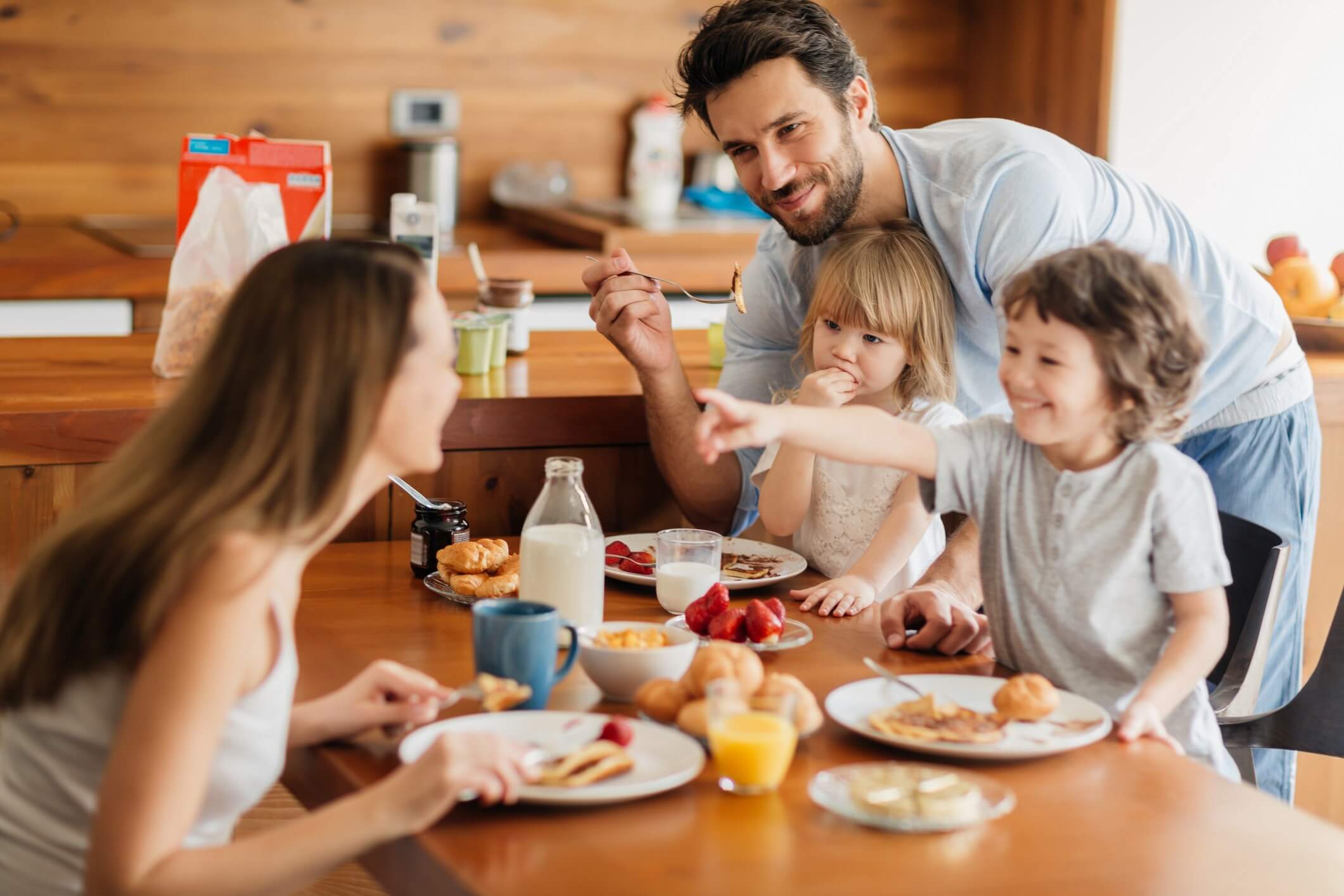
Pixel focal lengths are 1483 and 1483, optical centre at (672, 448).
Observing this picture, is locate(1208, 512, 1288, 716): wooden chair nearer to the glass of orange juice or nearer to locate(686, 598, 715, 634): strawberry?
locate(686, 598, 715, 634): strawberry

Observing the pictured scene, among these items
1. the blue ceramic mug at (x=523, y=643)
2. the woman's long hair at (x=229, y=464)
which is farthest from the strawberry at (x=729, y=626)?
the woman's long hair at (x=229, y=464)

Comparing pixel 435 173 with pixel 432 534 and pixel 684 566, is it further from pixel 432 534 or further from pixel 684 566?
pixel 684 566

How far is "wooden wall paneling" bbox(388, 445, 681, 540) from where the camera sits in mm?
2084

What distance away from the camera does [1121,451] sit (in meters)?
1.34

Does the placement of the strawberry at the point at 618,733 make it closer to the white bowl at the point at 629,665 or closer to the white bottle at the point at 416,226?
the white bowl at the point at 629,665

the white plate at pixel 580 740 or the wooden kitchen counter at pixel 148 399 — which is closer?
the white plate at pixel 580 740

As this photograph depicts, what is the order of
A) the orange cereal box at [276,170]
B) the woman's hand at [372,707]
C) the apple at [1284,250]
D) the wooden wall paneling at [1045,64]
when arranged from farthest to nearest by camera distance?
1. the wooden wall paneling at [1045,64]
2. the apple at [1284,250]
3. the orange cereal box at [276,170]
4. the woman's hand at [372,707]

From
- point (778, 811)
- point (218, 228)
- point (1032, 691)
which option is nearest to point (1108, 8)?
point (218, 228)

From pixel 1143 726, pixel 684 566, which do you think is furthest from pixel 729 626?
pixel 1143 726

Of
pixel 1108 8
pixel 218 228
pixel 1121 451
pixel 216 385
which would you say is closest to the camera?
pixel 216 385

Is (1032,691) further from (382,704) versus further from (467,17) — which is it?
(467,17)

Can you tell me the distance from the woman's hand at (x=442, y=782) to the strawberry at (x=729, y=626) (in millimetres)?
431

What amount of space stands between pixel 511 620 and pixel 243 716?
23 centimetres

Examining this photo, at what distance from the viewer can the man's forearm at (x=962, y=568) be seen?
1.75 m
